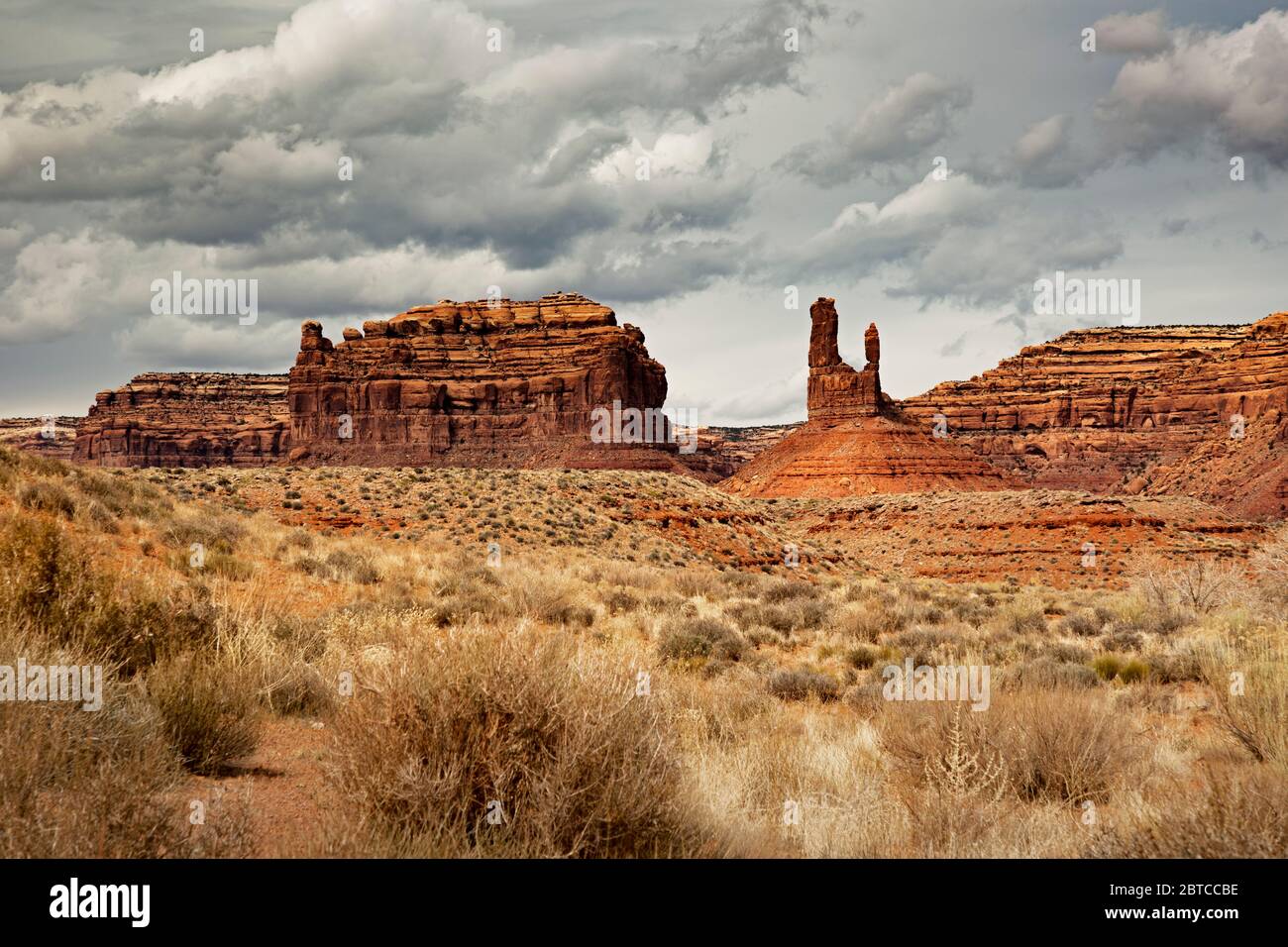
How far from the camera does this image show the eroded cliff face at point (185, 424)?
5974 inches

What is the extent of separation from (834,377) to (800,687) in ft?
320

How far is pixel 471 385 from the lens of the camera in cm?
12719

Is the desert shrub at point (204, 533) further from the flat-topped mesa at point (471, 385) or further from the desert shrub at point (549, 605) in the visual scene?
the flat-topped mesa at point (471, 385)

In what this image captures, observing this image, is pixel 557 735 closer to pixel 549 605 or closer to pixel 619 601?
pixel 549 605

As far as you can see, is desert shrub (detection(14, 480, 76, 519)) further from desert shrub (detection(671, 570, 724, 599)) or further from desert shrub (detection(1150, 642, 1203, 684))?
desert shrub (detection(1150, 642, 1203, 684))

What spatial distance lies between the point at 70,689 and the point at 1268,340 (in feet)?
467

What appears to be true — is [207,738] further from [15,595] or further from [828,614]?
[828,614]

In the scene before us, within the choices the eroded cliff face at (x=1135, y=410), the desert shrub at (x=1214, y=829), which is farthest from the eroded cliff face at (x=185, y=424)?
the desert shrub at (x=1214, y=829)

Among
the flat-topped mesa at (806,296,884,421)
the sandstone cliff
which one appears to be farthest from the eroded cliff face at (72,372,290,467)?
the flat-topped mesa at (806,296,884,421)

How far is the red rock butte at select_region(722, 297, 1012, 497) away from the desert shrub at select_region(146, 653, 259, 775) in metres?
78.7

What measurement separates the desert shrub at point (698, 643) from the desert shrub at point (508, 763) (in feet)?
26.1

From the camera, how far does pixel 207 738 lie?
18.6 feet

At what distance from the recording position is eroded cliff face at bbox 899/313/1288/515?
323ft

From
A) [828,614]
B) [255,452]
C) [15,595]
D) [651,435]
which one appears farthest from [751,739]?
[255,452]
